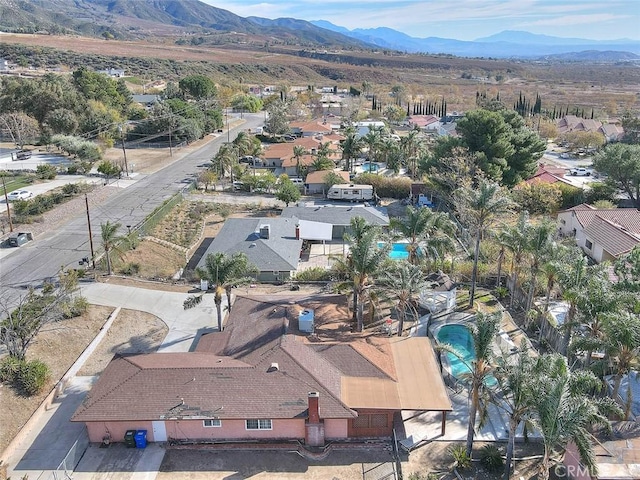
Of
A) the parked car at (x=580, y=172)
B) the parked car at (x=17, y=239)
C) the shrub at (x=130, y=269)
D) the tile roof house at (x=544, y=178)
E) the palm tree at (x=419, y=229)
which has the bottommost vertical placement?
the shrub at (x=130, y=269)

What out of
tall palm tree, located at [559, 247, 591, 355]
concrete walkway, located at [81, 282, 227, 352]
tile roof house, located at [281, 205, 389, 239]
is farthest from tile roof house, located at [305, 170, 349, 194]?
tall palm tree, located at [559, 247, 591, 355]

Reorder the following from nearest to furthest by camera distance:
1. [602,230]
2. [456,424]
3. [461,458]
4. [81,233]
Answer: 1. [461,458]
2. [456,424]
3. [602,230]
4. [81,233]

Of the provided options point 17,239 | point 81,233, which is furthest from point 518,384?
point 17,239

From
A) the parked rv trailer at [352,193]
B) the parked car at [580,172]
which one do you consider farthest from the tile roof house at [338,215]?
the parked car at [580,172]

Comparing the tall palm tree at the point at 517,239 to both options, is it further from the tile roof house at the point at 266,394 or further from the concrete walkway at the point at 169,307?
the concrete walkway at the point at 169,307

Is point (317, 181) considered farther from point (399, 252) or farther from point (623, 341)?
point (623, 341)

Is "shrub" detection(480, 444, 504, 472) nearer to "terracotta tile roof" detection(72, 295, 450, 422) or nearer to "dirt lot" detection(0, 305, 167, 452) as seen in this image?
"terracotta tile roof" detection(72, 295, 450, 422)

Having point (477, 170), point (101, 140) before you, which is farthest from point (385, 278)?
point (101, 140)
